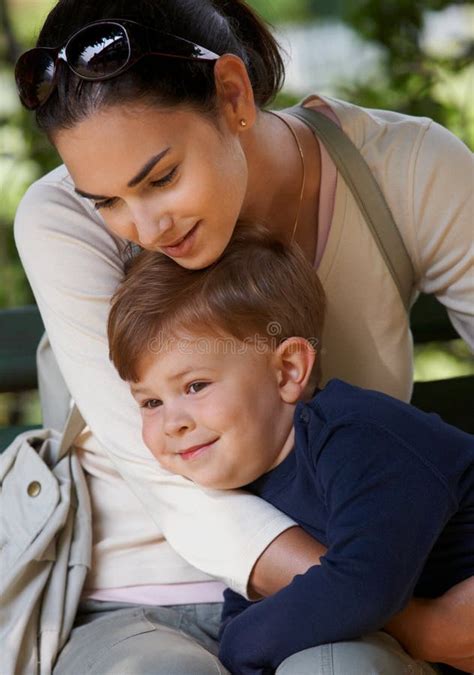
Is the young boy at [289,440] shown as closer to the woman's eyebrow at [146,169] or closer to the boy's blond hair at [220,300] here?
the boy's blond hair at [220,300]

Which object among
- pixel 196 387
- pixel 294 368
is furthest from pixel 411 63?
pixel 196 387

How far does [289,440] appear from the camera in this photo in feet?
7.17

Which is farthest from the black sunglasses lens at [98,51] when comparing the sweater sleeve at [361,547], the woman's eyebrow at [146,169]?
the sweater sleeve at [361,547]

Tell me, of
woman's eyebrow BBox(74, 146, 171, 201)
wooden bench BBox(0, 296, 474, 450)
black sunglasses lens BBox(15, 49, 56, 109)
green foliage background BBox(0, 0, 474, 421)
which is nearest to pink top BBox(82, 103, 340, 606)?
woman's eyebrow BBox(74, 146, 171, 201)

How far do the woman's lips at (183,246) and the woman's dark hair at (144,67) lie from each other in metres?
0.23

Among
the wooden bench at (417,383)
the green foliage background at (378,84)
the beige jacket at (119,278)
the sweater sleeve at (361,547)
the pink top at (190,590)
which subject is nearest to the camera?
the sweater sleeve at (361,547)

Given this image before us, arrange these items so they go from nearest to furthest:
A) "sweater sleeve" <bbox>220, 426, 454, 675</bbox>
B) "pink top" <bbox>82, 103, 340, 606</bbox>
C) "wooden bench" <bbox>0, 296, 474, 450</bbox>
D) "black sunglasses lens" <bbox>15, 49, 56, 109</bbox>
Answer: "sweater sleeve" <bbox>220, 426, 454, 675</bbox>
"black sunglasses lens" <bbox>15, 49, 56, 109</bbox>
"pink top" <bbox>82, 103, 340, 606</bbox>
"wooden bench" <bbox>0, 296, 474, 450</bbox>

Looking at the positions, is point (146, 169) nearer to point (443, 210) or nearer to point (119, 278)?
point (119, 278)

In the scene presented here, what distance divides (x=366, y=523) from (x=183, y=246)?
60 cm

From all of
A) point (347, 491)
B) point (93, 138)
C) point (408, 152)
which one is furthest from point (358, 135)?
point (347, 491)

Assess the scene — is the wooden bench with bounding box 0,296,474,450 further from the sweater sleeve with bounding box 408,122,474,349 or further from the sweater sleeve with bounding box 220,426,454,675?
the sweater sleeve with bounding box 220,426,454,675

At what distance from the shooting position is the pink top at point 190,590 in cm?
237

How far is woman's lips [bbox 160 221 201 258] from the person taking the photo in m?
2.12

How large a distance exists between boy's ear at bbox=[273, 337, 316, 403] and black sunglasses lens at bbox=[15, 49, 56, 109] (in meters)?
0.63
